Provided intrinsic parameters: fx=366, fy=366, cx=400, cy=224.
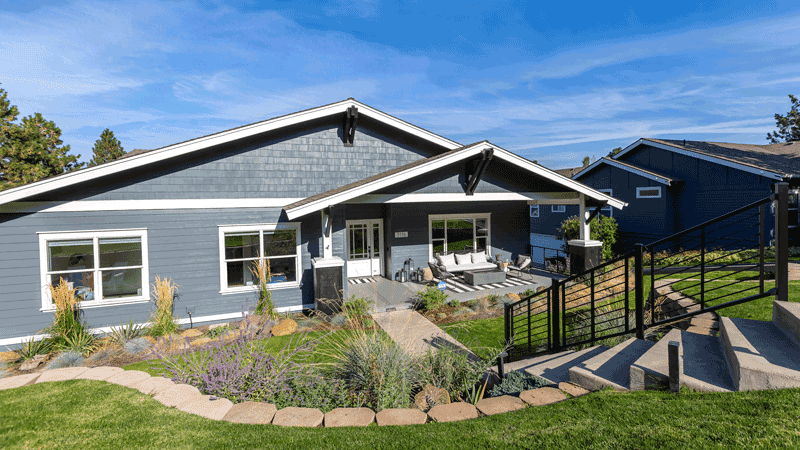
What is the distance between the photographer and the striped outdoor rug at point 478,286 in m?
11.4

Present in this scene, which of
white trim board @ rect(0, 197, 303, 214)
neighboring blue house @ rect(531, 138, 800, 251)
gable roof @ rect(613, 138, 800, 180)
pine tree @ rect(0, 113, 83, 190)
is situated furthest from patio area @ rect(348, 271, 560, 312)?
pine tree @ rect(0, 113, 83, 190)

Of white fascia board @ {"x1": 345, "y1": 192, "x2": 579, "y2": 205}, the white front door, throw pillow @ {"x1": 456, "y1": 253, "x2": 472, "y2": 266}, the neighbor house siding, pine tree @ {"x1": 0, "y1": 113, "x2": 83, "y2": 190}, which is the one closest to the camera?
the neighbor house siding

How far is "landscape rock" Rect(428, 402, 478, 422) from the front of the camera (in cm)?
377

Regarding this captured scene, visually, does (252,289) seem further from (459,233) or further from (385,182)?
(459,233)

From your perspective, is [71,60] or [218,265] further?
[71,60]

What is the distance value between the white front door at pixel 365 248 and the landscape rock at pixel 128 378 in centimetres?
849

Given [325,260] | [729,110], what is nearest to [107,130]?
[325,260]

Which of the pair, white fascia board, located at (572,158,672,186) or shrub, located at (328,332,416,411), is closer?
shrub, located at (328,332,416,411)

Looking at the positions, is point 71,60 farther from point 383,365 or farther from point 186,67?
point 383,365

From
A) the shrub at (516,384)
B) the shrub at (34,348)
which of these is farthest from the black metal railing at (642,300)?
the shrub at (34,348)

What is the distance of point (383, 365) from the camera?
4.52m

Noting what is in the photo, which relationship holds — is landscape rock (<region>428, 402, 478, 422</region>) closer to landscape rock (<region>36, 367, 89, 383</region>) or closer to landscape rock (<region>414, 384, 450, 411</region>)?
landscape rock (<region>414, 384, 450, 411</region>)

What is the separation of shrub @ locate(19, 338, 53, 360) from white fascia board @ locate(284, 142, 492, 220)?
541 centimetres

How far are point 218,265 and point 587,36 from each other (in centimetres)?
1551
